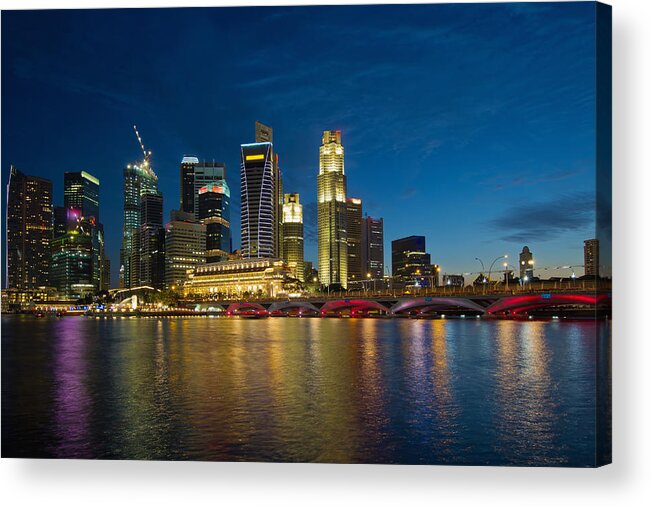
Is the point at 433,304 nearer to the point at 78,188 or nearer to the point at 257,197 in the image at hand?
the point at 78,188

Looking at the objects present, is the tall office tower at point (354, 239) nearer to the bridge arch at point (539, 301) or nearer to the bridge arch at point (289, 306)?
the bridge arch at point (289, 306)

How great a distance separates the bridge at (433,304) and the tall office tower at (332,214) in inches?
2375

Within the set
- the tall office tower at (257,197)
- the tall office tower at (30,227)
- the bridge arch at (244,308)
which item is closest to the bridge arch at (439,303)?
the bridge arch at (244,308)

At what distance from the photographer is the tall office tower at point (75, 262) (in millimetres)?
102731

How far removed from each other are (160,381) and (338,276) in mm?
132189

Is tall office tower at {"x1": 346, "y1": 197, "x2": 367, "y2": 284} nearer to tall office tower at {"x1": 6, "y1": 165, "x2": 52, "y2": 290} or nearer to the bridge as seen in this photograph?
the bridge

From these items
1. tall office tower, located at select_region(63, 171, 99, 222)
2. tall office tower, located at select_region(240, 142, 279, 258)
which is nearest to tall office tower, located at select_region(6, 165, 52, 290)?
tall office tower, located at select_region(63, 171, 99, 222)

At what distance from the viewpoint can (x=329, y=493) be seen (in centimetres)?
753

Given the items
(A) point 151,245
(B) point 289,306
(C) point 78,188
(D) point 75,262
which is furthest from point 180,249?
(C) point 78,188

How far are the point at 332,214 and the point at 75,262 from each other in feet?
213

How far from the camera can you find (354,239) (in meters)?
153

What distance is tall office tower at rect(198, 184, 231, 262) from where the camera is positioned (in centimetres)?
17289

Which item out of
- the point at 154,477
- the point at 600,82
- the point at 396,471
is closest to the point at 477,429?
the point at 396,471

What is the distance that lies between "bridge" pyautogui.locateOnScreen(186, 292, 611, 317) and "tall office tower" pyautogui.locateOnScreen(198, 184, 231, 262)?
80516mm
